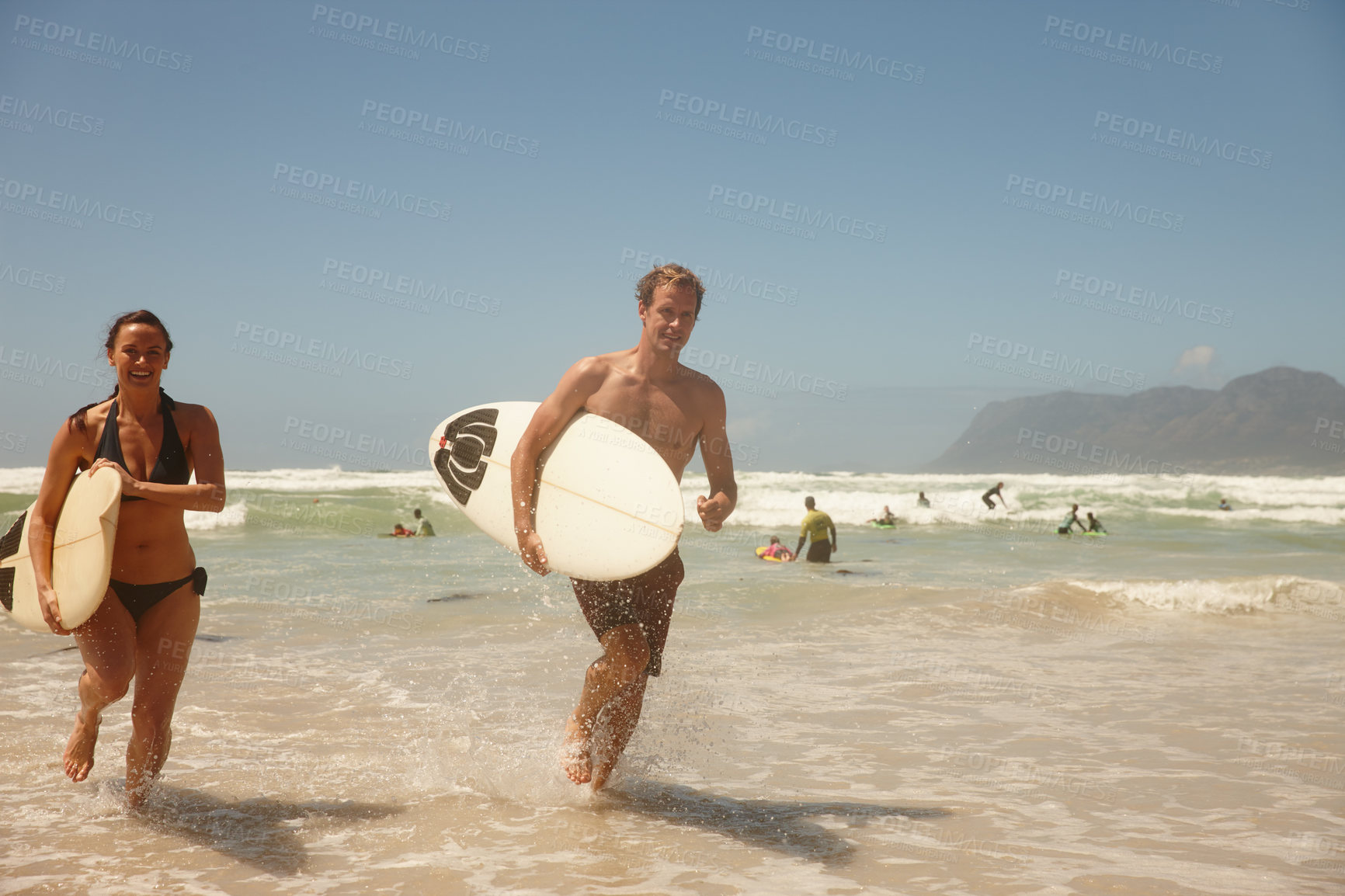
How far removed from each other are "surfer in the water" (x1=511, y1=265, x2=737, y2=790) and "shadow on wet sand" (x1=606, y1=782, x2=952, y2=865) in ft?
0.91

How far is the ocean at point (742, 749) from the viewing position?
3.14 metres

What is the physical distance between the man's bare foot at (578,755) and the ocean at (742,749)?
18 centimetres

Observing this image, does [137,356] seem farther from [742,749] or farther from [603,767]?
[742,749]

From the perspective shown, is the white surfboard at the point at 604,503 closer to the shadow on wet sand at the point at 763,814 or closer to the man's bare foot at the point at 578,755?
the man's bare foot at the point at 578,755

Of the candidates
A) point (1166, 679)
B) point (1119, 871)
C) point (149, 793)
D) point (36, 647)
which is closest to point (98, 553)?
point (149, 793)

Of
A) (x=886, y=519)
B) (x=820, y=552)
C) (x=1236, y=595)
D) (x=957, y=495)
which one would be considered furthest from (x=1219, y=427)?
(x=1236, y=595)

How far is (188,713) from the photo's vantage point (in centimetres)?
536

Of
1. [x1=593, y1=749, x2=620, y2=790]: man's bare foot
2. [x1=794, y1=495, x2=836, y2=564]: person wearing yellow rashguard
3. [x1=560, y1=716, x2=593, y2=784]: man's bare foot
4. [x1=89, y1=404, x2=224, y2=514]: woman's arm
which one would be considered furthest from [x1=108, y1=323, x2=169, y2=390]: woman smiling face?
[x1=794, y1=495, x2=836, y2=564]: person wearing yellow rashguard

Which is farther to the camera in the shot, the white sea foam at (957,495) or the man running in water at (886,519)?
the white sea foam at (957,495)

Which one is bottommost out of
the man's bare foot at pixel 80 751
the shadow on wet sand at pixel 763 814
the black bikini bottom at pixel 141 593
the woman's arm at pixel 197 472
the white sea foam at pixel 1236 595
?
the shadow on wet sand at pixel 763 814

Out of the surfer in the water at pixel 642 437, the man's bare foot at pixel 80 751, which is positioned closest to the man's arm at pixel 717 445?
the surfer in the water at pixel 642 437

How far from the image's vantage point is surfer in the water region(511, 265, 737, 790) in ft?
11.8

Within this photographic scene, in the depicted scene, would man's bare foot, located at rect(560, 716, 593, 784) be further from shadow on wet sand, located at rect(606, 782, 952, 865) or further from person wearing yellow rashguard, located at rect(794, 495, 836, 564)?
person wearing yellow rashguard, located at rect(794, 495, 836, 564)

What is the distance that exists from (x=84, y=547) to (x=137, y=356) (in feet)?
2.27
